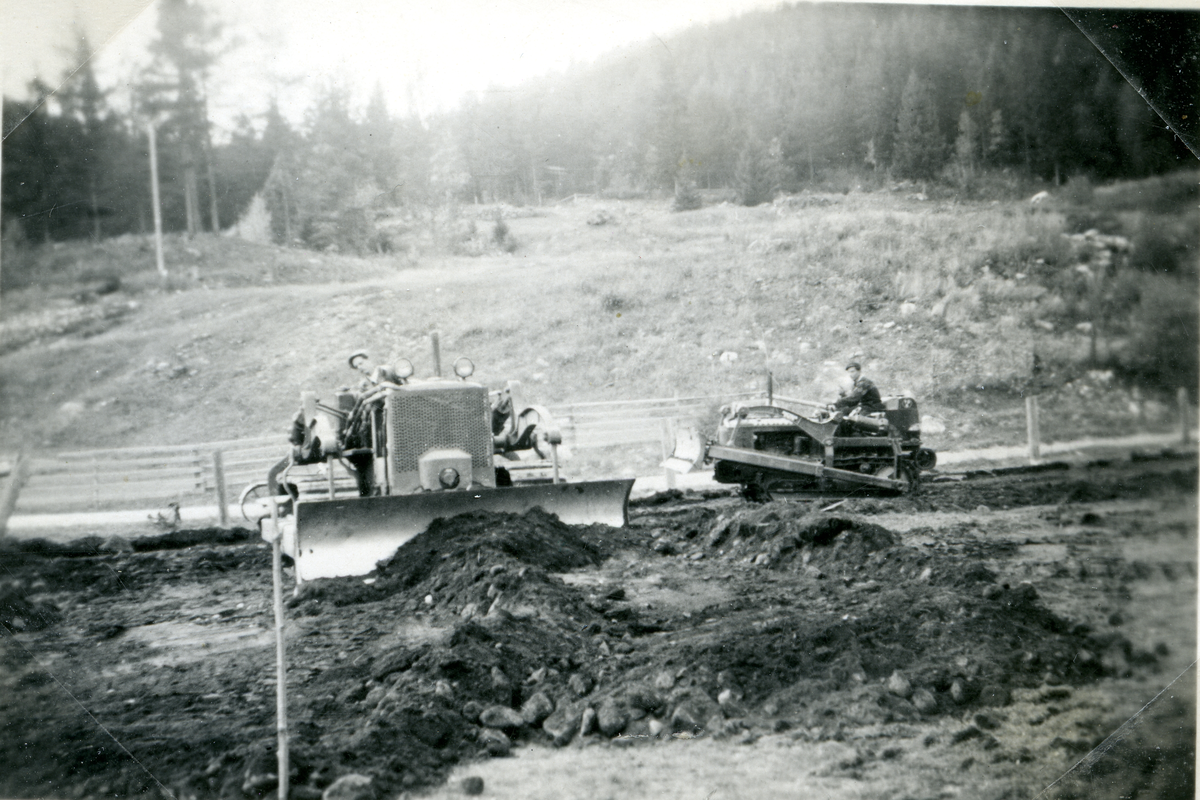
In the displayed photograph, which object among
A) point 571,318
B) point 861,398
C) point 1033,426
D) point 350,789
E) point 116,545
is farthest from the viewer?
point 571,318

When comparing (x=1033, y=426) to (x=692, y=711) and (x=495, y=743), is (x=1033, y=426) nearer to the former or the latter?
(x=692, y=711)

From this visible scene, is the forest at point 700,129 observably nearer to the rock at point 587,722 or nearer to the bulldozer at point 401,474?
the bulldozer at point 401,474

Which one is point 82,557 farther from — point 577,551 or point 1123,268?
point 1123,268

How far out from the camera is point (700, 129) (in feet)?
35.1

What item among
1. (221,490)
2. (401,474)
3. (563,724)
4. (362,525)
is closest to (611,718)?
(563,724)

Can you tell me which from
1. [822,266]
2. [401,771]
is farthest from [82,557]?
[822,266]

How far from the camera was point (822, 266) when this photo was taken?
44.8 feet

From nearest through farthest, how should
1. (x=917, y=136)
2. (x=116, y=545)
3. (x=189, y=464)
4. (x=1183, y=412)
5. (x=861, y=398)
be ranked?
1. (x=1183, y=412)
2. (x=917, y=136)
3. (x=116, y=545)
4. (x=861, y=398)
5. (x=189, y=464)

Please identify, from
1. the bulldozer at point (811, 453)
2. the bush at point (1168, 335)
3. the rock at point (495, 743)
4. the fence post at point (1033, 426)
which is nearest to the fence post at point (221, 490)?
the bulldozer at point (811, 453)

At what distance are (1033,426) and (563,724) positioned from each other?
9.10m

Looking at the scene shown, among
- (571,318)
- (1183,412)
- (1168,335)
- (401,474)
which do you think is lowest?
(401,474)

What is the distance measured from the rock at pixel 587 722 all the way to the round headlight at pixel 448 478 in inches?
145

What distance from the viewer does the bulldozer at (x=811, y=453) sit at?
8984 millimetres

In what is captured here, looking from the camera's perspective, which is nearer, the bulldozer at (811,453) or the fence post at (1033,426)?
the bulldozer at (811,453)
